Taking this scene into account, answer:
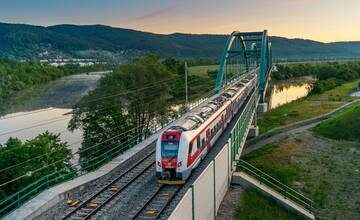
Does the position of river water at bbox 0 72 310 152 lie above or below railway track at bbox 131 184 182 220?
below

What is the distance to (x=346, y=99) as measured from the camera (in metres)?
73.1

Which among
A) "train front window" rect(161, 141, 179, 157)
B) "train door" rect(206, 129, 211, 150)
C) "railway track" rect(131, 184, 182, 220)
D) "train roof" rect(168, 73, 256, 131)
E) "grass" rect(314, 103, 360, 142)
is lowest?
"grass" rect(314, 103, 360, 142)

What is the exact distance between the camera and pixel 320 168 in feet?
106

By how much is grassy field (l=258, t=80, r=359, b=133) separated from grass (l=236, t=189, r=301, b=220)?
24.7m

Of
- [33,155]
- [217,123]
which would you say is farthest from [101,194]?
[33,155]

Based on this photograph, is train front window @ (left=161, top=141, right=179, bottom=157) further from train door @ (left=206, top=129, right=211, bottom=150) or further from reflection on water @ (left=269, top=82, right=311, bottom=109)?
reflection on water @ (left=269, top=82, right=311, bottom=109)

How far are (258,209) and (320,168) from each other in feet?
46.4

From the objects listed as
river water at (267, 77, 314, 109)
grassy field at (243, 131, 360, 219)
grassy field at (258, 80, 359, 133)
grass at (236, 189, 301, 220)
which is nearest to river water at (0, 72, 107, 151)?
grassy field at (243, 131, 360, 219)

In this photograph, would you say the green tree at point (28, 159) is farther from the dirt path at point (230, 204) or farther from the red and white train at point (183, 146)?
the dirt path at point (230, 204)

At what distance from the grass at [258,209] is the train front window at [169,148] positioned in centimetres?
418

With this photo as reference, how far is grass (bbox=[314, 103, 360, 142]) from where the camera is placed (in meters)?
42.5

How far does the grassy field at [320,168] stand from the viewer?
2511 cm

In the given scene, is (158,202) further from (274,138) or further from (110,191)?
(274,138)

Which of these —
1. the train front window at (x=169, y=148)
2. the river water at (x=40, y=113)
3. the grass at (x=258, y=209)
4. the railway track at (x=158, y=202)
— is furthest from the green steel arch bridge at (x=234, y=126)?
the river water at (x=40, y=113)
